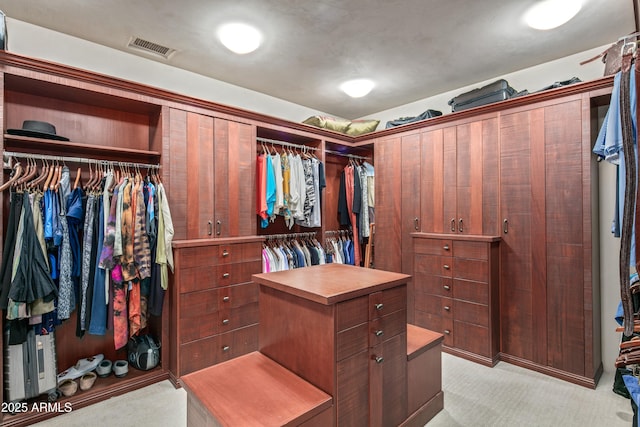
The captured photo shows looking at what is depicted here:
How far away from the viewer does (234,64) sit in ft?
10.4

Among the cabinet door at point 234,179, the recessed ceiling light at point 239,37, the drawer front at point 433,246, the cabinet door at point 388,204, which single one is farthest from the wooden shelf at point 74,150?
the drawer front at point 433,246

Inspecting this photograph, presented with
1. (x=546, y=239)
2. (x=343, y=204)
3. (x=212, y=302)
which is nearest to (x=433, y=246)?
(x=546, y=239)

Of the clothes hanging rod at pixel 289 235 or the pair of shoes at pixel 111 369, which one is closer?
the pair of shoes at pixel 111 369

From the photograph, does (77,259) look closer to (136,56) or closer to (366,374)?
(136,56)

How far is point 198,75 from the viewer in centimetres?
340

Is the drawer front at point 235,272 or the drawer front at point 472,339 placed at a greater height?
the drawer front at point 235,272

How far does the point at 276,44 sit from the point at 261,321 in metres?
2.26

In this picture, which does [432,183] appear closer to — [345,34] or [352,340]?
[345,34]

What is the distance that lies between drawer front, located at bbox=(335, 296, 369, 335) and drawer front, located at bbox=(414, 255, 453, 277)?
1858 mm

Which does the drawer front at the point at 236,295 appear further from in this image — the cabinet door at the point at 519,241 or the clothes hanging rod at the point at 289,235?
the cabinet door at the point at 519,241

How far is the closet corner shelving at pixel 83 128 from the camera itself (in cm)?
220

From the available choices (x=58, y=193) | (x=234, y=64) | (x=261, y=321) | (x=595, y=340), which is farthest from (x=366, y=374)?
(x=234, y=64)

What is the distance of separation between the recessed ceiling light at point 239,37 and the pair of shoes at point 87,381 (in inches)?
112

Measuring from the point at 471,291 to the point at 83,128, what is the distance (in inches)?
146
